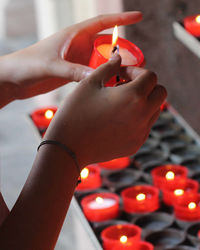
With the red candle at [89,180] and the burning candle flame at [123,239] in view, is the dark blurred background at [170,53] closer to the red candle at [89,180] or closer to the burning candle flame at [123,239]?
the red candle at [89,180]

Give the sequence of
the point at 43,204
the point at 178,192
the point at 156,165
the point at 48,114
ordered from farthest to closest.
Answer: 1. the point at 48,114
2. the point at 156,165
3. the point at 178,192
4. the point at 43,204

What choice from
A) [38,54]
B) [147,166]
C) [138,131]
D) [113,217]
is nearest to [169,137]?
[147,166]

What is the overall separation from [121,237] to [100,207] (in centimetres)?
13

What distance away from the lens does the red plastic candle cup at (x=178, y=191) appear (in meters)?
1.33

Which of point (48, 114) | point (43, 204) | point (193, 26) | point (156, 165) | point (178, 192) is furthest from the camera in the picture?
point (48, 114)

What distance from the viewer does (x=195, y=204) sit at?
1301 mm

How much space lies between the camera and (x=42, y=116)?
1.80m

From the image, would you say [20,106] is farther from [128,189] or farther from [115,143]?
[115,143]

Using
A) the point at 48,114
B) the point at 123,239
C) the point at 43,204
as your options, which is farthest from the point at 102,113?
the point at 48,114

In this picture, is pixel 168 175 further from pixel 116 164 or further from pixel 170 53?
pixel 170 53

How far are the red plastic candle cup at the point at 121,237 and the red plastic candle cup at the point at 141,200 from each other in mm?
84

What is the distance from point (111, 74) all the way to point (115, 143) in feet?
0.36

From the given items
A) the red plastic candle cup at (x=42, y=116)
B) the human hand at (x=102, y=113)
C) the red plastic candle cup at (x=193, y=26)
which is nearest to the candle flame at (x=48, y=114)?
the red plastic candle cup at (x=42, y=116)

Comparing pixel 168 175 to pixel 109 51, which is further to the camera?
pixel 168 175
